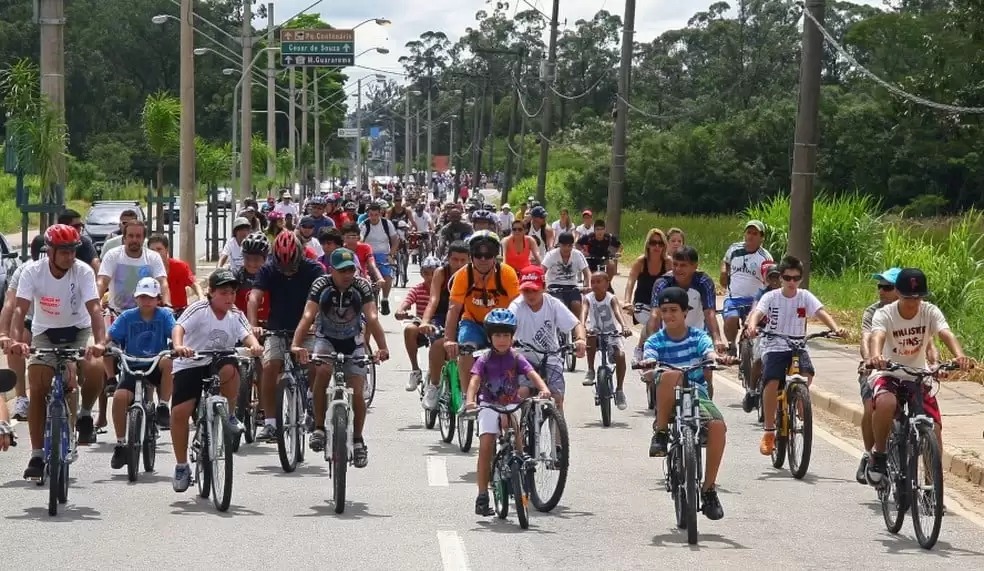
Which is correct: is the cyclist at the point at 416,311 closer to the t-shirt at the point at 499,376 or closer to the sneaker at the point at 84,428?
the sneaker at the point at 84,428

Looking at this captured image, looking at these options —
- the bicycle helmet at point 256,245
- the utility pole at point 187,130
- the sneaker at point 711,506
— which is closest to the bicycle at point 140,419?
the bicycle helmet at point 256,245

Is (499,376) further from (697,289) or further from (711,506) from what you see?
(697,289)

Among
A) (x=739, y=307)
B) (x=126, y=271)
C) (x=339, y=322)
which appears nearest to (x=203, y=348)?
(x=339, y=322)

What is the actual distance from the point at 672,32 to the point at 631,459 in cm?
9939

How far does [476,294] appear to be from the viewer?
13039 millimetres

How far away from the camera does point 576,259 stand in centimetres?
1917

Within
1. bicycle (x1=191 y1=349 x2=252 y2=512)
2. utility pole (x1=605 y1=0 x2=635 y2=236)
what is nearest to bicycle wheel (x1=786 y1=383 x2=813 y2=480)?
bicycle (x1=191 y1=349 x2=252 y2=512)

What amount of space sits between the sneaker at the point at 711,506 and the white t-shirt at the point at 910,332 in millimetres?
1456

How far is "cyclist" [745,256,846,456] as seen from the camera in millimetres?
13086

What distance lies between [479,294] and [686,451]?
3.36 m

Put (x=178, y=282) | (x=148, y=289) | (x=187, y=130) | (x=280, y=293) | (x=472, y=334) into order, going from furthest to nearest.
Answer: (x=187, y=130)
(x=178, y=282)
(x=472, y=334)
(x=280, y=293)
(x=148, y=289)

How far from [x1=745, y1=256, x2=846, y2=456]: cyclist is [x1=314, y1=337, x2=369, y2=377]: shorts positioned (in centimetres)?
318

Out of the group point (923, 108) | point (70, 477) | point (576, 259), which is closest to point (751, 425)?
point (576, 259)

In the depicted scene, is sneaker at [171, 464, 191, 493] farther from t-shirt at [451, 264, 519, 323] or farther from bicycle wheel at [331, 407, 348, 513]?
t-shirt at [451, 264, 519, 323]
